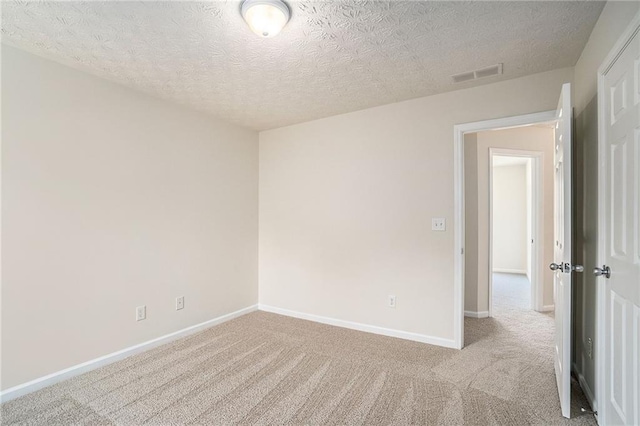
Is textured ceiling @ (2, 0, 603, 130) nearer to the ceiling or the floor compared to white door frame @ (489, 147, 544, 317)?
nearer to the ceiling

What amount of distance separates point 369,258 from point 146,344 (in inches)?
90.1

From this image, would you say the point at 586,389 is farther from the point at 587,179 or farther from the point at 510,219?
the point at 510,219

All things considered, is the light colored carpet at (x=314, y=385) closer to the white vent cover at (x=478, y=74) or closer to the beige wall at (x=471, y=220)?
the beige wall at (x=471, y=220)

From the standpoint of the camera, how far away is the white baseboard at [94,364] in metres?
2.05

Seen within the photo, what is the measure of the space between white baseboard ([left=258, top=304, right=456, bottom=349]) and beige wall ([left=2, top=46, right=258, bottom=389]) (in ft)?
2.21

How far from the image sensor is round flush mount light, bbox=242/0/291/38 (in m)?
1.56

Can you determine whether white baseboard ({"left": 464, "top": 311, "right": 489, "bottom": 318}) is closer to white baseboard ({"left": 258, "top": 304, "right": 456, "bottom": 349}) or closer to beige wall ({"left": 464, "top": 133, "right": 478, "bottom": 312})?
beige wall ({"left": 464, "top": 133, "right": 478, "bottom": 312})

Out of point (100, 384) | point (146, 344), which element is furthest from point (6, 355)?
point (146, 344)

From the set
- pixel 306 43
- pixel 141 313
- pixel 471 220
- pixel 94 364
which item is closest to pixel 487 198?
pixel 471 220

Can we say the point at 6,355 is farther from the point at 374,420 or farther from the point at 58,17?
the point at 374,420

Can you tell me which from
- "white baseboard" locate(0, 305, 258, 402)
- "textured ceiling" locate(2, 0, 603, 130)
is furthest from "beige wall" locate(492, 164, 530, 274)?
"white baseboard" locate(0, 305, 258, 402)

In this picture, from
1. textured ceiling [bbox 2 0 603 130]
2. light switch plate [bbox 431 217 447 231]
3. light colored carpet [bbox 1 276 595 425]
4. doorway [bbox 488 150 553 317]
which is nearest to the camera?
textured ceiling [bbox 2 0 603 130]

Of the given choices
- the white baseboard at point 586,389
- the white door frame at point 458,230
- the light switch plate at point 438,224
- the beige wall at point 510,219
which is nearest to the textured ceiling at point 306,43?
the white door frame at point 458,230

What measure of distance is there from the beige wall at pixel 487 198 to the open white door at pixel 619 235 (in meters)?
2.11
